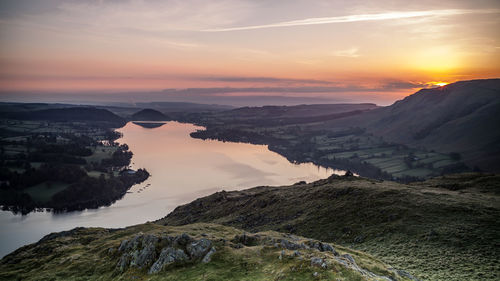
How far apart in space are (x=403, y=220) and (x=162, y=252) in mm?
45969

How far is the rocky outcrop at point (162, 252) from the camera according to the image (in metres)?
34.3

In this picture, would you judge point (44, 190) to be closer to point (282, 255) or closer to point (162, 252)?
point (162, 252)

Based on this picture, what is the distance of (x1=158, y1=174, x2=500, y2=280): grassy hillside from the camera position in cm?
4072

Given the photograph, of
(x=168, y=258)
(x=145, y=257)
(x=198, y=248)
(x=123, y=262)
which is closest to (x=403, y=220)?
(x=198, y=248)

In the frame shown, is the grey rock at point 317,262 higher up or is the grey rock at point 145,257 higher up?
the grey rock at point 317,262

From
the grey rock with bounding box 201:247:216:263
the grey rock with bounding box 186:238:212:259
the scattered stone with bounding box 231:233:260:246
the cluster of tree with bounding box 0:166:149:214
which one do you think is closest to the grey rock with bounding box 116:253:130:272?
the grey rock with bounding box 186:238:212:259

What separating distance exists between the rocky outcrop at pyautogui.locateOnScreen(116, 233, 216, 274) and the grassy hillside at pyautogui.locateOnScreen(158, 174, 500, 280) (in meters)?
27.3

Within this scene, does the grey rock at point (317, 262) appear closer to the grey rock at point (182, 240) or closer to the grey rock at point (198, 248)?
the grey rock at point (198, 248)

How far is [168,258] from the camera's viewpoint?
3453 cm

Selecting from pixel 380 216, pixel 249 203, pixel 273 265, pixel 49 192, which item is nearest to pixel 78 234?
pixel 249 203

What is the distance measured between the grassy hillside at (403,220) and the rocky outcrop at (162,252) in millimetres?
27334

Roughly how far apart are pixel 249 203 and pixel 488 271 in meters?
71.0

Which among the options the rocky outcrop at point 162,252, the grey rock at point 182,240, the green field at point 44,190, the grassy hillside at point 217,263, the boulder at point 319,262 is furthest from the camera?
the green field at point 44,190

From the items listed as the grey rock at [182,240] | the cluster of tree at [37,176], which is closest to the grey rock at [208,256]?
the grey rock at [182,240]
